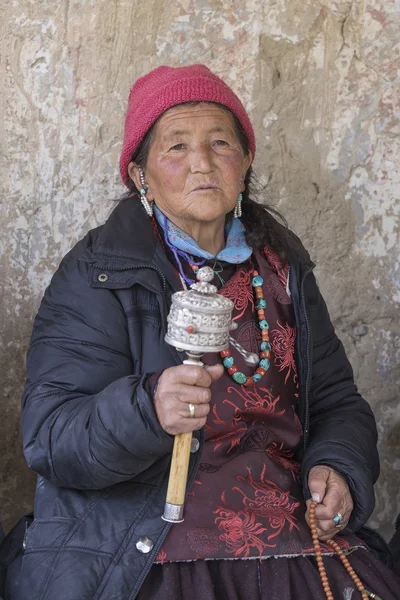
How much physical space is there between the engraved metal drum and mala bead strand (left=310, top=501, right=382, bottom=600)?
2.43 feet

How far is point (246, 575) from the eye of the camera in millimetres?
Result: 2350

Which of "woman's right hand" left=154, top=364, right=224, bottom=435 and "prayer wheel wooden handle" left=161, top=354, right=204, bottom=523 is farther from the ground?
"woman's right hand" left=154, top=364, right=224, bottom=435

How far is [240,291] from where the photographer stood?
110 inches

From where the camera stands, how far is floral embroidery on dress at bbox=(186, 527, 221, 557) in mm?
2346

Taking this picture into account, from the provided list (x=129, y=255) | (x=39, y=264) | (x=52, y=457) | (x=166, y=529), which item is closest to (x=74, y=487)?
(x=52, y=457)

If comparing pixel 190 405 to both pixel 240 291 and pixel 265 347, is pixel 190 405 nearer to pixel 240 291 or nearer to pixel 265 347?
pixel 265 347

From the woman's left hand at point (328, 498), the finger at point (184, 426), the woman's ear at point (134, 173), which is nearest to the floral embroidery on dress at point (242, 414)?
the woman's left hand at point (328, 498)

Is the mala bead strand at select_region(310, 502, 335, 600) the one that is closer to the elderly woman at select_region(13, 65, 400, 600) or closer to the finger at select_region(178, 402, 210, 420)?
the elderly woman at select_region(13, 65, 400, 600)

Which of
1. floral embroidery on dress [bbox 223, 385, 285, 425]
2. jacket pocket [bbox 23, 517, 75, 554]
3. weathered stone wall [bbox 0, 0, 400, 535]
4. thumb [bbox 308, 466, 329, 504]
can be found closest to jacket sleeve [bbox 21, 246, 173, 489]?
jacket pocket [bbox 23, 517, 75, 554]

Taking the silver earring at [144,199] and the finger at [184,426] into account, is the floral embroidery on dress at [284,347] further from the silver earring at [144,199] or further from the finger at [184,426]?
the finger at [184,426]

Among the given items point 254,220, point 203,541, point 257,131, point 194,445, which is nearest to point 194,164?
point 254,220

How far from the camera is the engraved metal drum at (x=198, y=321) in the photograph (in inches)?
78.4

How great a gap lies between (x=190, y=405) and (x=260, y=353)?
0.67m

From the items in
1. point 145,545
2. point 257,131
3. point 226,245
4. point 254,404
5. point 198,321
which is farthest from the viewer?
point 257,131
